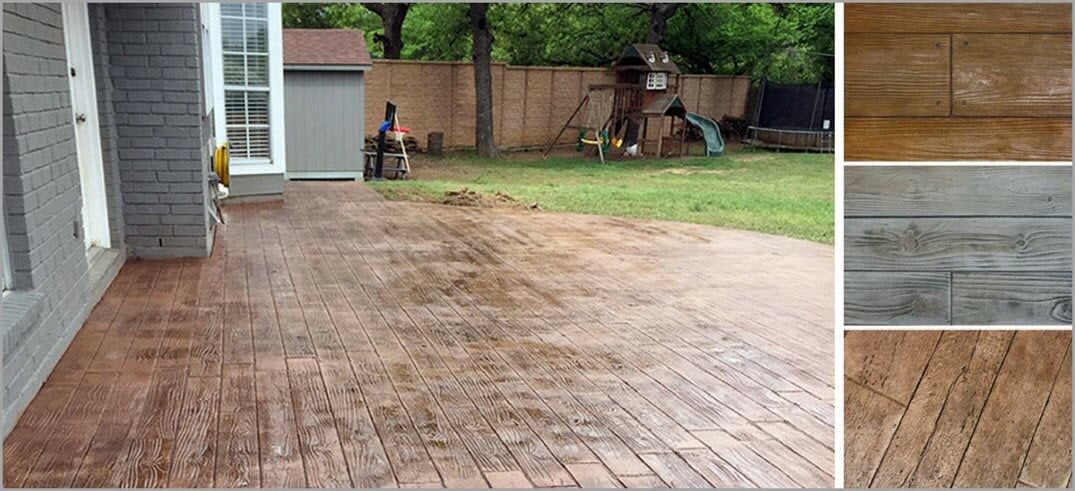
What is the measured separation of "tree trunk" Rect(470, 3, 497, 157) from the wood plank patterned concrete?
10305mm

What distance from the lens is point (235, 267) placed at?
5.63 metres

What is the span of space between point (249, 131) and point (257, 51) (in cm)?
72

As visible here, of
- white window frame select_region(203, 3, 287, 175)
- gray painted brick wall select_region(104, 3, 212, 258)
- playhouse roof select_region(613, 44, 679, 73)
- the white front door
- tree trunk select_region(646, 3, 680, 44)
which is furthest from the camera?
tree trunk select_region(646, 3, 680, 44)

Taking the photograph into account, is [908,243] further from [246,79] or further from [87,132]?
[246,79]

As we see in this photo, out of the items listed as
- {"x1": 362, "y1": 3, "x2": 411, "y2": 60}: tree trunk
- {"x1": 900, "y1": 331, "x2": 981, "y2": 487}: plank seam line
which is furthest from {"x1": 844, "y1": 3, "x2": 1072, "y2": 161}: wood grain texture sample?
{"x1": 362, "y1": 3, "x2": 411, "y2": 60}: tree trunk

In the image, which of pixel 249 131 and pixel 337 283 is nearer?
pixel 337 283

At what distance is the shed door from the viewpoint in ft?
39.7

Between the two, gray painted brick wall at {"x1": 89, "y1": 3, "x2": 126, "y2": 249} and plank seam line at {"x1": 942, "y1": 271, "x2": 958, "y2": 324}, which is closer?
plank seam line at {"x1": 942, "y1": 271, "x2": 958, "y2": 324}

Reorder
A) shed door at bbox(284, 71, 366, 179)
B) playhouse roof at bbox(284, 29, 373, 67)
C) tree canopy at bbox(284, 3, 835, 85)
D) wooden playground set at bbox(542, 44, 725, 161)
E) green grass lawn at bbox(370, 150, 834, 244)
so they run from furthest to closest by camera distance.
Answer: tree canopy at bbox(284, 3, 835, 85) < wooden playground set at bbox(542, 44, 725, 161) < shed door at bbox(284, 71, 366, 179) < playhouse roof at bbox(284, 29, 373, 67) < green grass lawn at bbox(370, 150, 834, 244)

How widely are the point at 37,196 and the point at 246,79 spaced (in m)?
5.36

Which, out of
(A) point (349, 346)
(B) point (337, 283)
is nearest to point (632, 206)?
(B) point (337, 283)

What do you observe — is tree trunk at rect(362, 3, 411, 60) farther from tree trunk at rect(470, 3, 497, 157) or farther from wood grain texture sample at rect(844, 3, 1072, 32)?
wood grain texture sample at rect(844, 3, 1072, 32)

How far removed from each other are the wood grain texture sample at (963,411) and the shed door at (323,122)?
10.7 m

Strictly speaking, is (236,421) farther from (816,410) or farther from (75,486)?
(816,410)
